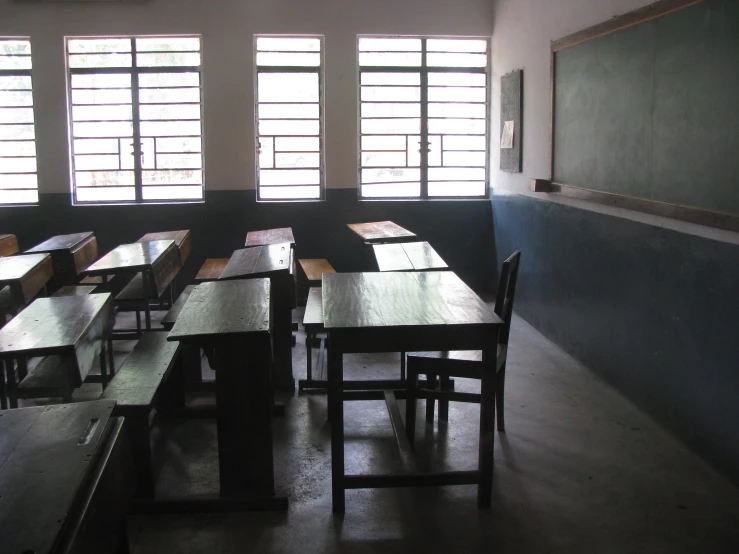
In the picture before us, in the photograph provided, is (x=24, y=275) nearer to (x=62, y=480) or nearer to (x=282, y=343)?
(x=282, y=343)

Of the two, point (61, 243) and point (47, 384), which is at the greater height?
point (61, 243)

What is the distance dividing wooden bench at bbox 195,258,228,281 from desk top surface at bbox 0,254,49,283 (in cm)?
112

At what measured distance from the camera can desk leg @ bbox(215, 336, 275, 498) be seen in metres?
2.82

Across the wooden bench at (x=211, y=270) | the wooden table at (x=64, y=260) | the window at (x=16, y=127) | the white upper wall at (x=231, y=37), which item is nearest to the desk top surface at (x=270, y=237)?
the wooden bench at (x=211, y=270)

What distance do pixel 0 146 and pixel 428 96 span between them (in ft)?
13.6

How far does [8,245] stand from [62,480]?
5210 mm

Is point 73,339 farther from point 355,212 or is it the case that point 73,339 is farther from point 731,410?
point 355,212

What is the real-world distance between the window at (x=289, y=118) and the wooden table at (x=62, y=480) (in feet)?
17.3

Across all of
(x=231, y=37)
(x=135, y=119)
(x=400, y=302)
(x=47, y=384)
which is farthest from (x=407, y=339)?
(x=135, y=119)

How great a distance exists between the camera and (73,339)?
3.12m

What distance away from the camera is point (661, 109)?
3795mm

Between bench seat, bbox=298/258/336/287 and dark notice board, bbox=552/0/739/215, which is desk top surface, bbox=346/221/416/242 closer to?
bench seat, bbox=298/258/336/287

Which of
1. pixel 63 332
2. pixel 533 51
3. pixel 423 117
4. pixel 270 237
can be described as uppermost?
pixel 533 51

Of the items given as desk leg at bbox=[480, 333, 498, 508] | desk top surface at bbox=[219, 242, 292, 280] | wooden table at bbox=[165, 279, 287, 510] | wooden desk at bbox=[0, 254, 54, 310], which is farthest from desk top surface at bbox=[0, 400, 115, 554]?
wooden desk at bbox=[0, 254, 54, 310]
